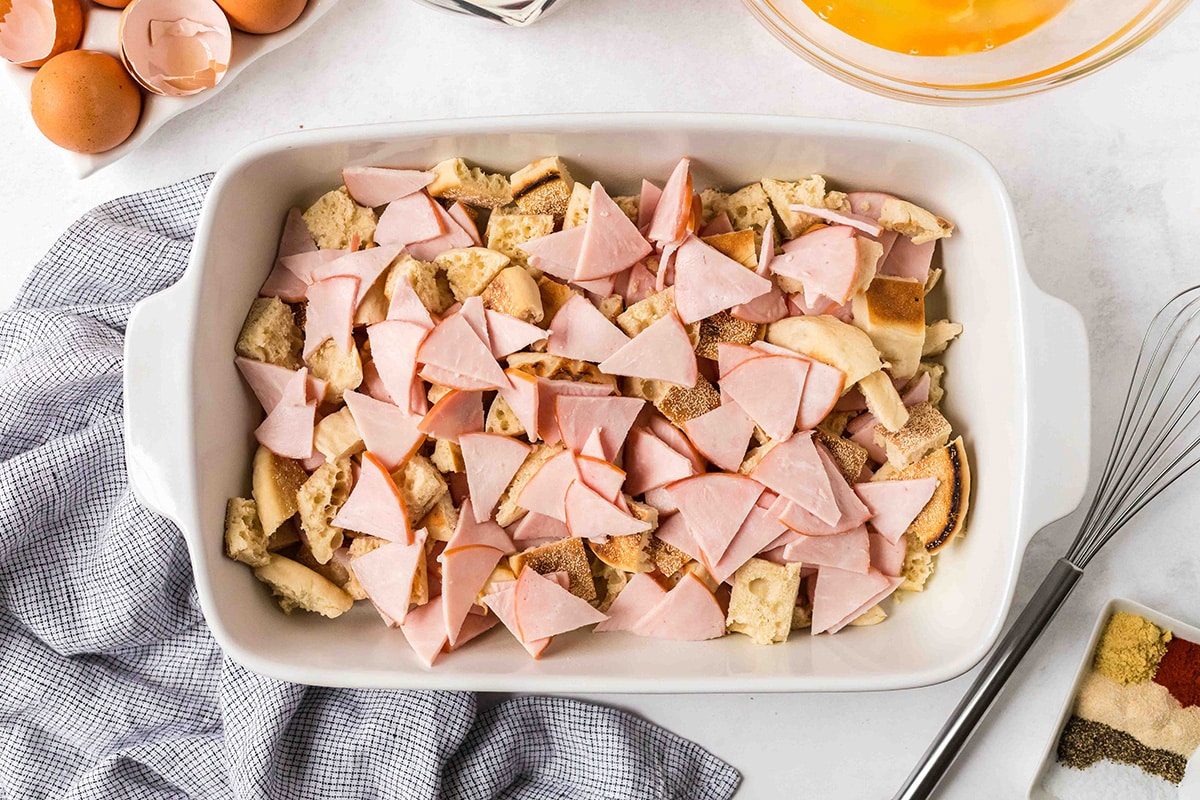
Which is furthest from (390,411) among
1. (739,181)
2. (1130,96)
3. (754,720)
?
(1130,96)

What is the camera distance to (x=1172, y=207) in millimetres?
1037

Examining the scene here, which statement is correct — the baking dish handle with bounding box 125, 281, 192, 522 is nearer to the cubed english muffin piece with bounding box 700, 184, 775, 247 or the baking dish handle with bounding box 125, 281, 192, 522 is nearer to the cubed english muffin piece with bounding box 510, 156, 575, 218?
the cubed english muffin piece with bounding box 510, 156, 575, 218

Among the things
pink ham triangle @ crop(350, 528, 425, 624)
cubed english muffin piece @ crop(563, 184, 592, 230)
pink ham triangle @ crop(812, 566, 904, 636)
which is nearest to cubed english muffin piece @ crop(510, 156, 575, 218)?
cubed english muffin piece @ crop(563, 184, 592, 230)

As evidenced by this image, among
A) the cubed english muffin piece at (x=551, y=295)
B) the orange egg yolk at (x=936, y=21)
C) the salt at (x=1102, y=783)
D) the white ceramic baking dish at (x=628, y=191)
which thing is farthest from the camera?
the salt at (x=1102, y=783)

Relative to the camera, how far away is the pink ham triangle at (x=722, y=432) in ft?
3.04

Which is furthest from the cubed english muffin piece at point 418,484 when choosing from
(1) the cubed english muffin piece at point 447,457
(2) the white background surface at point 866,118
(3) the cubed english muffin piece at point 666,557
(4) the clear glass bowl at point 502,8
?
(4) the clear glass bowl at point 502,8

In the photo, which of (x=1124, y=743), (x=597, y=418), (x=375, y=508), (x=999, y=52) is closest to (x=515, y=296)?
(x=597, y=418)

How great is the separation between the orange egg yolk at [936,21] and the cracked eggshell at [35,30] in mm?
768

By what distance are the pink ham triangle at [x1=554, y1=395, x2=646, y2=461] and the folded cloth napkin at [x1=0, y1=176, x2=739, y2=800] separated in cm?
32

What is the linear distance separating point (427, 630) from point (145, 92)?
0.65m

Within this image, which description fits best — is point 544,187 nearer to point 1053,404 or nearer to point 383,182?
point 383,182

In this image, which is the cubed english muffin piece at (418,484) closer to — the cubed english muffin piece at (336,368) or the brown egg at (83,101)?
the cubed english muffin piece at (336,368)

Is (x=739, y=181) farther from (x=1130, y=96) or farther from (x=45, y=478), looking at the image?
(x=45, y=478)

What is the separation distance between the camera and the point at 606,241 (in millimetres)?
906
